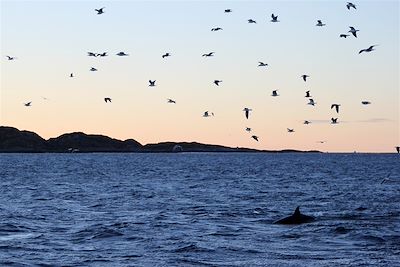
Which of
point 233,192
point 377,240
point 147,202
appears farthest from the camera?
point 233,192

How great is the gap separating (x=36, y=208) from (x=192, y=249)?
22298mm

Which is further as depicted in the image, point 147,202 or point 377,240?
point 147,202

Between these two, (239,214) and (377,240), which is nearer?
(377,240)

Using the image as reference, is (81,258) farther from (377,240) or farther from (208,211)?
(208,211)

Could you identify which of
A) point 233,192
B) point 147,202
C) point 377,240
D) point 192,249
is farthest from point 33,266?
point 233,192

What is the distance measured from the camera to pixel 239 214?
48.4 m

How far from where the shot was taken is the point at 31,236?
123ft

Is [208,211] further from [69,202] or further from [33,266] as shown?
[33,266]

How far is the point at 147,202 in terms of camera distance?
58906mm

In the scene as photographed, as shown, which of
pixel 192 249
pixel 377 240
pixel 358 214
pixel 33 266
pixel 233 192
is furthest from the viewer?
pixel 233 192

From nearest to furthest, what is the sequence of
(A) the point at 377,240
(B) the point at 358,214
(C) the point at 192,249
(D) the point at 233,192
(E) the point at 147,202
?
(C) the point at 192,249, (A) the point at 377,240, (B) the point at 358,214, (E) the point at 147,202, (D) the point at 233,192

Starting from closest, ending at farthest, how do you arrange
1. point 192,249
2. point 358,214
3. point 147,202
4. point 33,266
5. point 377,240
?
point 33,266 < point 192,249 < point 377,240 < point 358,214 < point 147,202

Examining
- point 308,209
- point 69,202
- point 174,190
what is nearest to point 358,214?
point 308,209

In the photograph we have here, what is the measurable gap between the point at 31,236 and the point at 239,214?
1445 cm
